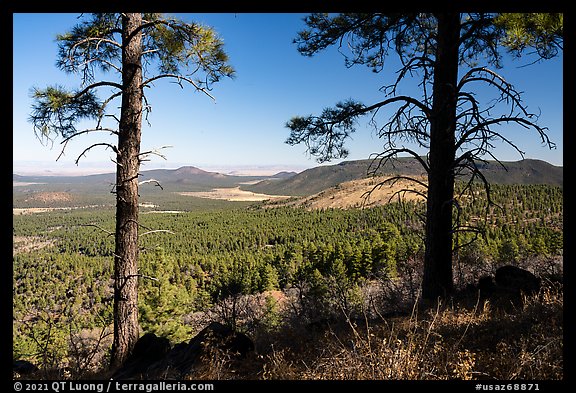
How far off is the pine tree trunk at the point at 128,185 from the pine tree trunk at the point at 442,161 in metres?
5.07

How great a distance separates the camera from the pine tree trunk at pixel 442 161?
17.9 ft

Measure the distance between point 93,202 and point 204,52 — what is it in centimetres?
20582

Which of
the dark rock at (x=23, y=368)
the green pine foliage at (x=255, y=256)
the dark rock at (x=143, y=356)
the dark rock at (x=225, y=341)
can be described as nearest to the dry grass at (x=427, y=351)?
the dark rock at (x=225, y=341)

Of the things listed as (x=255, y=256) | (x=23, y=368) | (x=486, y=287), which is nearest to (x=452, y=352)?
(x=486, y=287)

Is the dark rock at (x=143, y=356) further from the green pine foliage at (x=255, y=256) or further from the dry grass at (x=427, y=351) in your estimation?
the green pine foliage at (x=255, y=256)

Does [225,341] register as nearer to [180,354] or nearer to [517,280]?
[180,354]

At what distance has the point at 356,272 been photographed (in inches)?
1480

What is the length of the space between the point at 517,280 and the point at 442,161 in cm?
272

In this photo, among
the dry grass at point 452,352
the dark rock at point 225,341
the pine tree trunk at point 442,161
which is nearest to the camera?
the dry grass at point 452,352

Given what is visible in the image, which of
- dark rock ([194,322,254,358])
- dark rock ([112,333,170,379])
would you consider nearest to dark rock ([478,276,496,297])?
dark rock ([194,322,254,358])

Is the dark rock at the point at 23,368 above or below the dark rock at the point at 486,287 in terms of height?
below

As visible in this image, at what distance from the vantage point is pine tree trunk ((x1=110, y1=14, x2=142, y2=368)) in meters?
5.16
